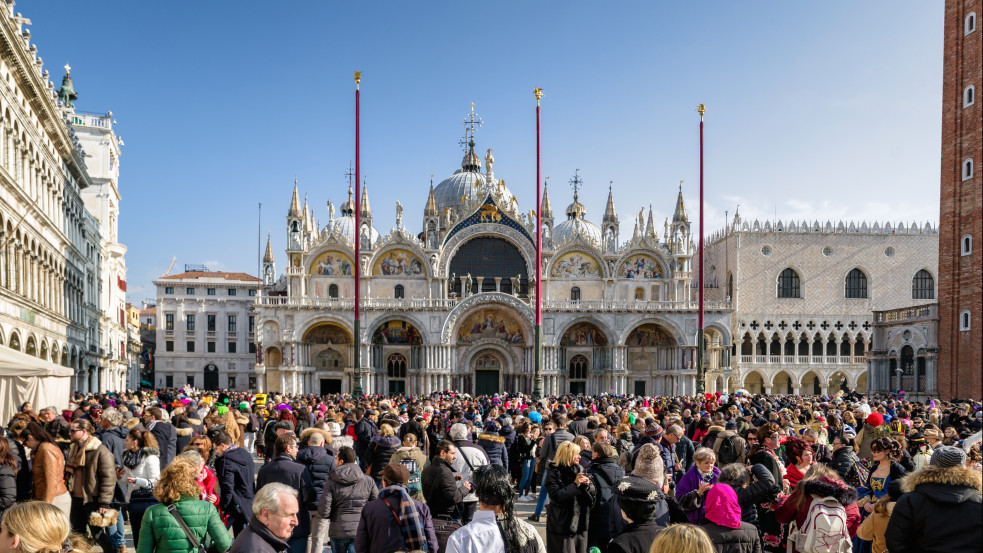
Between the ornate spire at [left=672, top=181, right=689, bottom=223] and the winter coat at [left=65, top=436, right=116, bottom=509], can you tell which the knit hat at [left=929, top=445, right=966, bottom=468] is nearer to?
the winter coat at [left=65, top=436, right=116, bottom=509]

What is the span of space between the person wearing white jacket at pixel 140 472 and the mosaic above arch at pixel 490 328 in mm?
41323

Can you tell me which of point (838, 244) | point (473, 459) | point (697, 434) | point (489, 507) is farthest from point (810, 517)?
point (838, 244)

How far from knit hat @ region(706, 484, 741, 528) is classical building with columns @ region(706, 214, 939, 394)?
49.5 m

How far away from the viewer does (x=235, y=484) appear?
341 inches

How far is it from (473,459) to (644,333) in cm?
4407

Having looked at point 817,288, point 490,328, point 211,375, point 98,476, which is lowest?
point 211,375

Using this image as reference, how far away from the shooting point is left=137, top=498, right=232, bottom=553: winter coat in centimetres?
593

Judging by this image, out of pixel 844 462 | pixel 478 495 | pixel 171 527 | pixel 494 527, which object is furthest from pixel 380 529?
pixel 844 462

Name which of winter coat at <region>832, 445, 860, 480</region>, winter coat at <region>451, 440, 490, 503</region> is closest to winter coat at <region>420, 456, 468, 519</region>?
winter coat at <region>451, 440, 490, 503</region>

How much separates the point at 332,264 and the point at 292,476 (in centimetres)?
4359

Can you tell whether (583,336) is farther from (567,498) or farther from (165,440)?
(567,498)

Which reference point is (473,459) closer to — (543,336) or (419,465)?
(419,465)

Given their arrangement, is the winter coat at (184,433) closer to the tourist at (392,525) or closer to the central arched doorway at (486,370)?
the tourist at (392,525)

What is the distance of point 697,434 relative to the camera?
1372cm
